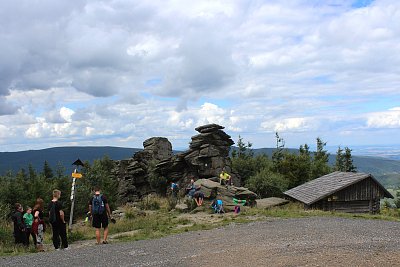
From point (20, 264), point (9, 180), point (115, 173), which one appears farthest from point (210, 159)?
point (20, 264)

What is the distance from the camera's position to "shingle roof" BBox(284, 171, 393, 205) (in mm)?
32500

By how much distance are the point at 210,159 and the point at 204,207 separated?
633 inches

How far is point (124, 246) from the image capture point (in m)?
13.2

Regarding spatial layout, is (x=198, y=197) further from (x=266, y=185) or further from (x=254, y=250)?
(x=266, y=185)

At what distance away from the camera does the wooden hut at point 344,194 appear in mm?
33000

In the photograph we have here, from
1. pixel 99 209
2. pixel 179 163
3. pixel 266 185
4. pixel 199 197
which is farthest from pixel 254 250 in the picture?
pixel 266 185

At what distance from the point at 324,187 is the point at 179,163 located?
15163 millimetres

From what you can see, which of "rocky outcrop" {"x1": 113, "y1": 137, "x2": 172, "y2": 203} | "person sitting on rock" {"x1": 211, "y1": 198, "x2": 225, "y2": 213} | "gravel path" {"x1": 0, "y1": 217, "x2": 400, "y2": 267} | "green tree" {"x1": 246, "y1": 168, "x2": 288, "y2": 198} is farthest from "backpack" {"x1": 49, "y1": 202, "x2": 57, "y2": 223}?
"green tree" {"x1": 246, "y1": 168, "x2": 288, "y2": 198}

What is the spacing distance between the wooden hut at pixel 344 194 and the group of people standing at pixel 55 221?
22.0m

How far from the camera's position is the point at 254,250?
10.9m

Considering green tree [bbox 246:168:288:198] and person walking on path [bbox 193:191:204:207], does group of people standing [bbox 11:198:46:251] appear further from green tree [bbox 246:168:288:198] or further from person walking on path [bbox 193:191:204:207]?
green tree [bbox 246:168:288:198]

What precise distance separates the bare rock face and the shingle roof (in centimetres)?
669

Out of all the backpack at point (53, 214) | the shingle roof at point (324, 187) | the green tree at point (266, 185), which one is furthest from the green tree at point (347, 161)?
the backpack at point (53, 214)

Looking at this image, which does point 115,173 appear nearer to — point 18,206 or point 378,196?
point 378,196
